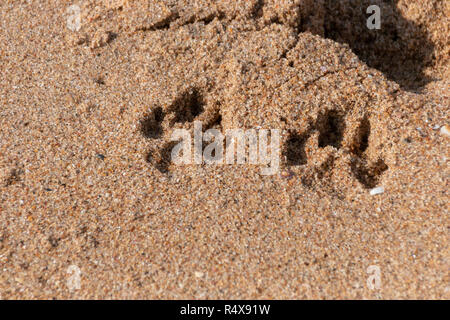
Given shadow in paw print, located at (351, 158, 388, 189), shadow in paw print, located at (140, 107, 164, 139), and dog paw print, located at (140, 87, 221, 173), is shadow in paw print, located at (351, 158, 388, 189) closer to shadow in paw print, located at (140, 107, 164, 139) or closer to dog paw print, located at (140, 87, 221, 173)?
dog paw print, located at (140, 87, 221, 173)

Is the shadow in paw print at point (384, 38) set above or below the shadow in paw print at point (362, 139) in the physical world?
above

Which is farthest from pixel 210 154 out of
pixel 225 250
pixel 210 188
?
pixel 225 250

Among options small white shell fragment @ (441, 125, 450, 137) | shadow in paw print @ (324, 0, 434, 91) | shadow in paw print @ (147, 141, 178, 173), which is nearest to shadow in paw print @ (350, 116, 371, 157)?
small white shell fragment @ (441, 125, 450, 137)

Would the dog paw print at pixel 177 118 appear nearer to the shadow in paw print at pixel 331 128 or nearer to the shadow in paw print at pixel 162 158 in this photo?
the shadow in paw print at pixel 162 158

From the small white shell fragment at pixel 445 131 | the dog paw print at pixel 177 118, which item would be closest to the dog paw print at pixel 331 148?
the small white shell fragment at pixel 445 131

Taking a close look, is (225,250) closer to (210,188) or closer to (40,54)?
(210,188)
